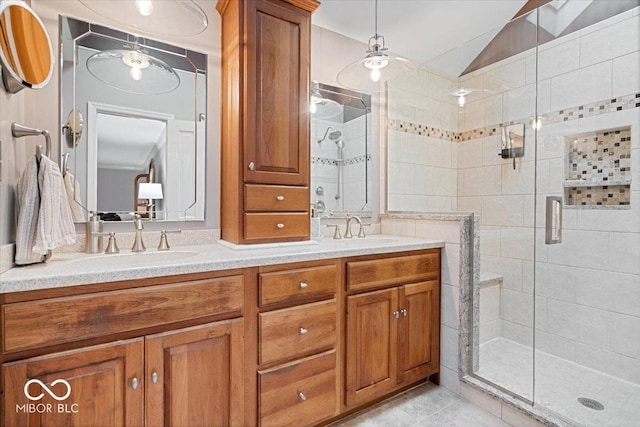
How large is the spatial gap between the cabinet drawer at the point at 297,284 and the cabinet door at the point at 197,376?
0.57 feet

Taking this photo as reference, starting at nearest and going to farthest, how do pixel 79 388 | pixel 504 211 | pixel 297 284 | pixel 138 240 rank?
pixel 79 388
pixel 297 284
pixel 138 240
pixel 504 211

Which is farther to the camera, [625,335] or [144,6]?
[625,335]

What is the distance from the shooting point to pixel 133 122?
5.53 ft

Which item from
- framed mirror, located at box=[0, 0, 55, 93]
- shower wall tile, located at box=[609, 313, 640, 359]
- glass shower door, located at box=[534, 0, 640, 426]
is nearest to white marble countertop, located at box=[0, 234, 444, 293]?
framed mirror, located at box=[0, 0, 55, 93]

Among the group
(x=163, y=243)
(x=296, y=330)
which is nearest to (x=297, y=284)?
(x=296, y=330)

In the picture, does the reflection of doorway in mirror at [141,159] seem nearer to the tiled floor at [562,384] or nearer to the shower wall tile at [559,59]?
the tiled floor at [562,384]

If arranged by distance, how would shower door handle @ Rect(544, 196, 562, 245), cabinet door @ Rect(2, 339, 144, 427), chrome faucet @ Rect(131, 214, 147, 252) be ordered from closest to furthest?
cabinet door @ Rect(2, 339, 144, 427) → chrome faucet @ Rect(131, 214, 147, 252) → shower door handle @ Rect(544, 196, 562, 245)

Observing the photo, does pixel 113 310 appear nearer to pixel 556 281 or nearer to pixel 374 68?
pixel 374 68

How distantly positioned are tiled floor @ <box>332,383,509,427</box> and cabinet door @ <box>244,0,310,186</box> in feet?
4.31

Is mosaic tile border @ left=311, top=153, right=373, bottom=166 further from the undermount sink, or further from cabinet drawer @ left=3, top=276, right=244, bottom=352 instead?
cabinet drawer @ left=3, top=276, right=244, bottom=352

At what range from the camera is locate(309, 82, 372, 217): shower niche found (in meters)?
2.26

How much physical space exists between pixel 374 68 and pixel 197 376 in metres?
1.76

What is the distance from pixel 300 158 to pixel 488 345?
5.72ft

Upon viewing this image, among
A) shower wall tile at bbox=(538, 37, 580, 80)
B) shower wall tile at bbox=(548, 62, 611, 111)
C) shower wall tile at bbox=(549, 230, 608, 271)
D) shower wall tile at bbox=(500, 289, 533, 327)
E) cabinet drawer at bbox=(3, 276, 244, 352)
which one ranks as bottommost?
shower wall tile at bbox=(500, 289, 533, 327)
